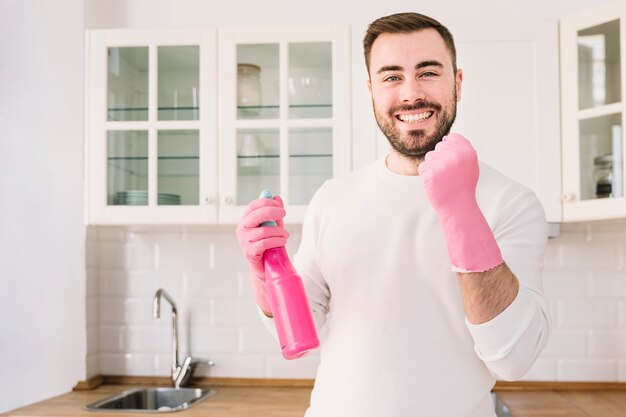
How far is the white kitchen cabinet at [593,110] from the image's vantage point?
224 centimetres

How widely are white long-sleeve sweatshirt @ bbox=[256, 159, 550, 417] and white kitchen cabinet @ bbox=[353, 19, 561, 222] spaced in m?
0.88

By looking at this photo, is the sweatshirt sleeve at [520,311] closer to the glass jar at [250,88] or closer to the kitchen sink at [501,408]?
the kitchen sink at [501,408]

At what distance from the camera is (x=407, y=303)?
1395mm

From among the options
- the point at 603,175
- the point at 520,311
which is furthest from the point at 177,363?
the point at 520,311

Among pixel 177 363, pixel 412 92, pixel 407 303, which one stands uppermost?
pixel 412 92

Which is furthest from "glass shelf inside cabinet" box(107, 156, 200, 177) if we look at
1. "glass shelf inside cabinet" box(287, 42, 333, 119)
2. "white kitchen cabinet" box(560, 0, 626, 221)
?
"white kitchen cabinet" box(560, 0, 626, 221)

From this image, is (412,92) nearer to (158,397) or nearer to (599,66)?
(599,66)

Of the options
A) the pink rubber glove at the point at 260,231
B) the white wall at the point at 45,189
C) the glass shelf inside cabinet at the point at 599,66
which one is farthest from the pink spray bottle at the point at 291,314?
the white wall at the point at 45,189

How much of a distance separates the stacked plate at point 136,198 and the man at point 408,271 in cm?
99

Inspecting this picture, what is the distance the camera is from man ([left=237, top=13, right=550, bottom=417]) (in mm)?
1264

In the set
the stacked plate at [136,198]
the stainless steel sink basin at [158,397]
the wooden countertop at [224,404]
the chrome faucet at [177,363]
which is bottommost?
the stainless steel sink basin at [158,397]

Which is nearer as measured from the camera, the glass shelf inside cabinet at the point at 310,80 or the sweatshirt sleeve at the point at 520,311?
the sweatshirt sleeve at the point at 520,311

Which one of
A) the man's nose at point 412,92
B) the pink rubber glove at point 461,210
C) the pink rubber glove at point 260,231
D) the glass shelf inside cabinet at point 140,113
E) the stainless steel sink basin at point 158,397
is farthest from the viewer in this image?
the stainless steel sink basin at point 158,397

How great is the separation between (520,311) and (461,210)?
21cm
